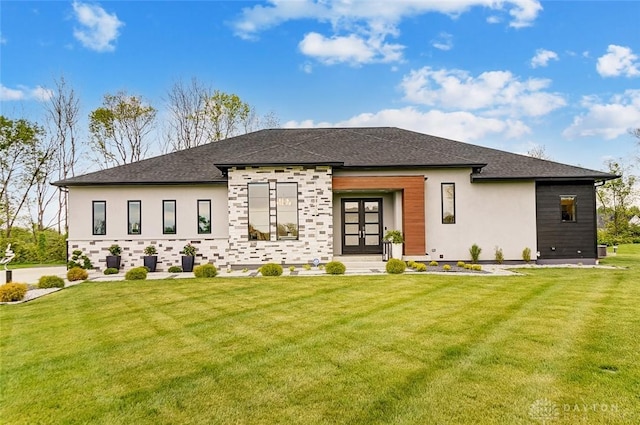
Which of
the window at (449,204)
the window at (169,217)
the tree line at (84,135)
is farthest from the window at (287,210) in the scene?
the tree line at (84,135)

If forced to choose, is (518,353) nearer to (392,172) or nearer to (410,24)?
(392,172)

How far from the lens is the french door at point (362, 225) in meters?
15.5

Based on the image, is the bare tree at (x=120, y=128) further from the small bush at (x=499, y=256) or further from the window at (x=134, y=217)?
the small bush at (x=499, y=256)

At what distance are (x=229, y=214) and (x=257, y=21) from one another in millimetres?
8423

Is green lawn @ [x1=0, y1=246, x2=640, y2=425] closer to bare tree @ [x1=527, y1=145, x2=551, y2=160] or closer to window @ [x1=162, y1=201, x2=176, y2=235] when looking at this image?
window @ [x1=162, y1=201, x2=176, y2=235]

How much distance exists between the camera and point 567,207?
48.2ft

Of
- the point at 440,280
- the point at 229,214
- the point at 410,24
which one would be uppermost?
the point at 410,24

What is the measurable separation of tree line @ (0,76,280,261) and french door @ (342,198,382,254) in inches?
646

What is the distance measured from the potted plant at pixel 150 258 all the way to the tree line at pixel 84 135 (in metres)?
12.4

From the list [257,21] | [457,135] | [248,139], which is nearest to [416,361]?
[257,21]

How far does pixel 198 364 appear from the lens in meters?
4.29

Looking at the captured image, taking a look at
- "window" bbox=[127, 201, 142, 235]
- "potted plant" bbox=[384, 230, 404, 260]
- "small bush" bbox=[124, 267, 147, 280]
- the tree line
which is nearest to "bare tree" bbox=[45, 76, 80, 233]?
the tree line

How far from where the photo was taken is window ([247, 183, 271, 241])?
13.8 metres

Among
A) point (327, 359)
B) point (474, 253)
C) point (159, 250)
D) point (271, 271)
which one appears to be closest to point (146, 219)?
point (159, 250)
